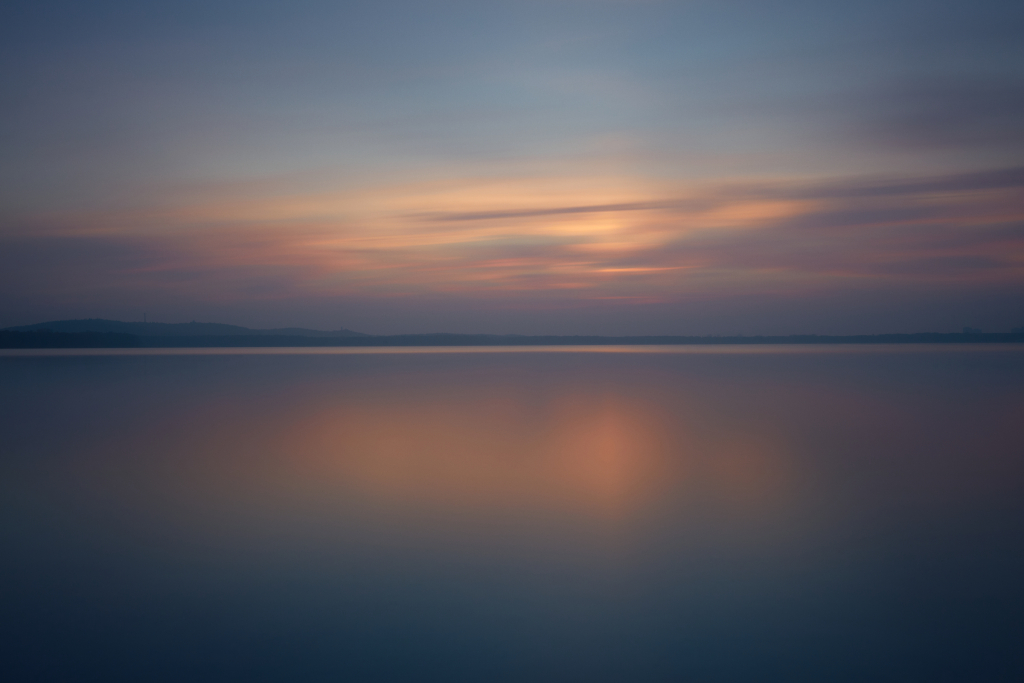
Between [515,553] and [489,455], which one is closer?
[515,553]

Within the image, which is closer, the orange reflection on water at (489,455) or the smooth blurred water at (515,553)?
the smooth blurred water at (515,553)

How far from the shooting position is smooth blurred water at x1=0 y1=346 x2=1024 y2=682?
10.8 feet

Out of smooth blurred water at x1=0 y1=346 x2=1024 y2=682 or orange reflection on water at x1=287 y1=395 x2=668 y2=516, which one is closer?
smooth blurred water at x1=0 y1=346 x2=1024 y2=682

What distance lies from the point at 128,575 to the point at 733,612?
3.35 metres

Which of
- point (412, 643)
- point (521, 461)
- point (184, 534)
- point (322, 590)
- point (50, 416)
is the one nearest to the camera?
point (412, 643)

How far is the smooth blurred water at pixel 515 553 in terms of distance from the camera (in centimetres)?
330

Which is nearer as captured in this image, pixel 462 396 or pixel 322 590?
pixel 322 590

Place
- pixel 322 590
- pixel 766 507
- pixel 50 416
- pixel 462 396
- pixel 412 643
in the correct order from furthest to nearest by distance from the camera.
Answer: pixel 462 396 → pixel 50 416 → pixel 766 507 → pixel 322 590 → pixel 412 643

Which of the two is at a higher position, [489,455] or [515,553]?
[489,455]

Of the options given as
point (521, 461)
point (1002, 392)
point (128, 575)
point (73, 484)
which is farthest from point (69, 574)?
point (1002, 392)

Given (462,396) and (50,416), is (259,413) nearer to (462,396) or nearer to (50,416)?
(50,416)

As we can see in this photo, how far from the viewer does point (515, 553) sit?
4684 mm

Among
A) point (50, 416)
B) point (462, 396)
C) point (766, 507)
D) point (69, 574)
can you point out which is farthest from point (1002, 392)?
point (50, 416)

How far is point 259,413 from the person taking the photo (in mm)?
12156
